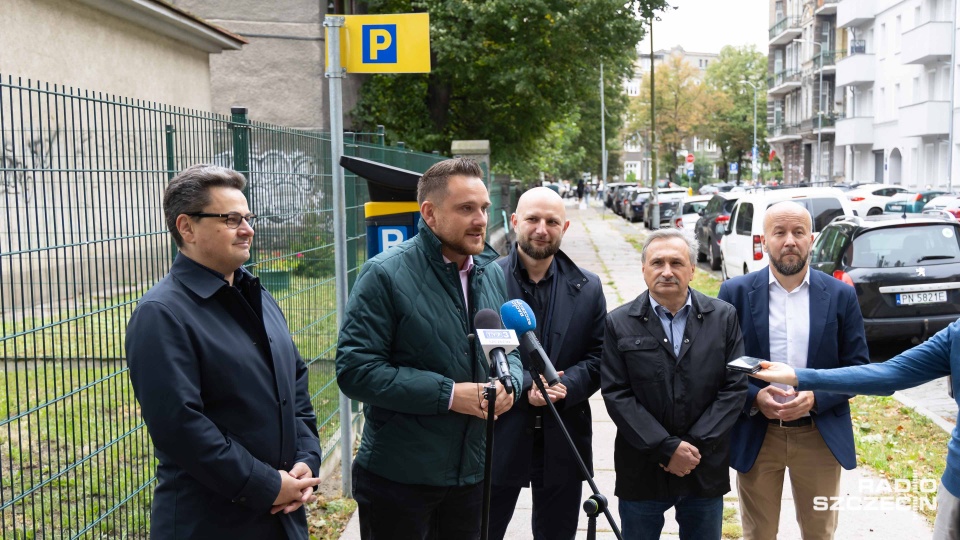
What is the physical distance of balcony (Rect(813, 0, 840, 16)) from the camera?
65.8 metres

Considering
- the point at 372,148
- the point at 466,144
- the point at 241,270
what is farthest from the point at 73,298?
the point at 466,144

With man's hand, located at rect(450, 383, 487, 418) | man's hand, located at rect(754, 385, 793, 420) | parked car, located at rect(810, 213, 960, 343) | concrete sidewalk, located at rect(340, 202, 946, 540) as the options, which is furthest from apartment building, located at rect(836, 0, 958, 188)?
man's hand, located at rect(450, 383, 487, 418)

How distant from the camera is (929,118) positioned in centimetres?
4394

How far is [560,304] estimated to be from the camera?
15.0 feet

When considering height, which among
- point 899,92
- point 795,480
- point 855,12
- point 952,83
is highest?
point 855,12

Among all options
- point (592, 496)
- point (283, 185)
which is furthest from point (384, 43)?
point (592, 496)

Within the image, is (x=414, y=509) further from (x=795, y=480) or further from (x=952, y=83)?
(x=952, y=83)

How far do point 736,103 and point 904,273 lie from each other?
8810cm

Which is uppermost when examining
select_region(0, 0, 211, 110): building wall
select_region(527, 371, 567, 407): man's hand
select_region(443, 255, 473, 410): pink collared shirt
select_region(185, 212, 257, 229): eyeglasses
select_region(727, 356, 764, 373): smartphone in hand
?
select_region(0, 0, 211, 110): building wall

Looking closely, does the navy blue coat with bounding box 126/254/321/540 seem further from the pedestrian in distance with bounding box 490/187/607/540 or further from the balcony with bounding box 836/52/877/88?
the balcony with bounding box 836/52/877/88

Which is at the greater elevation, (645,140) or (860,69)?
(860,69)

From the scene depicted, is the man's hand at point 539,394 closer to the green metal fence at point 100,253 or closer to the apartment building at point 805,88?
the green metal fence at point 100,253

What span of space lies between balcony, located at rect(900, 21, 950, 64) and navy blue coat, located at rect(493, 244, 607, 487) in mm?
43942

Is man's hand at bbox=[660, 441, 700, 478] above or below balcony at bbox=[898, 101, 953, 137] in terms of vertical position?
below
